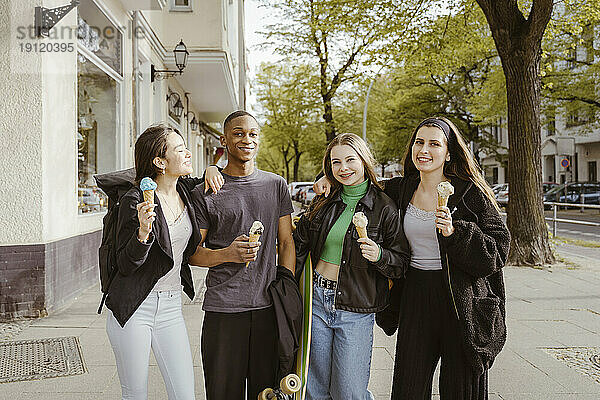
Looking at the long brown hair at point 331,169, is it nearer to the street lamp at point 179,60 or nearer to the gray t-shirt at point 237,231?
the gray t-shirt at point 237,231

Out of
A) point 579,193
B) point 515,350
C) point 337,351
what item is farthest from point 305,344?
point 579,193

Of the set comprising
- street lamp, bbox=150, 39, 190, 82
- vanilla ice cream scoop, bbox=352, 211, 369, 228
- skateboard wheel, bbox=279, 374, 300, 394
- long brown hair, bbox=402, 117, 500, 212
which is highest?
street lamp, bbox=150, 39, 190, 82

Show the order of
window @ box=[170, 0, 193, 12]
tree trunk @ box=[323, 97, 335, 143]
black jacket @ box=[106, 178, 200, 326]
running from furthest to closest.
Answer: tree trunk @ box=[323, 97, 335, 143] → window @ box=[170, 0, 193, 12] → black jacket @ box=[106, 178, 200, 326]

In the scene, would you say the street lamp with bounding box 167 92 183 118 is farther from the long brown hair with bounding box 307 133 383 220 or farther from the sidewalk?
the long brown hair with bounding box 307 133 383 220

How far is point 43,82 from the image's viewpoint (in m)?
6.89

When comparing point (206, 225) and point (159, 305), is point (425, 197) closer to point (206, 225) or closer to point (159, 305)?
point (206, 225)

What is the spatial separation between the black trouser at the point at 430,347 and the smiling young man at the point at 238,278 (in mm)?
749

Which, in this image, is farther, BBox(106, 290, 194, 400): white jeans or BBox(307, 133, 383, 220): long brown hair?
BBox(307, 133, 383, 220): long brown hair

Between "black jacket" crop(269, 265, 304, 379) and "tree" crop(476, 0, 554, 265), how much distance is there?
348 inches

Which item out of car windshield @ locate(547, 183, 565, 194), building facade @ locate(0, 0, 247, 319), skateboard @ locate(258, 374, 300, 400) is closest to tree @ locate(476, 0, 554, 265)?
building facade @ locate(0, 0, 247, 319)

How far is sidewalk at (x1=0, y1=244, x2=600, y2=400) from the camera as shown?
4.71 meters

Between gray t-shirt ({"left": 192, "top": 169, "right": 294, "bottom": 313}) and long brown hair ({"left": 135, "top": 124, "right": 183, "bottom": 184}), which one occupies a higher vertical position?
long brown hair ({"left": 135, "top": 124, "right": 183, "bottom": 184})

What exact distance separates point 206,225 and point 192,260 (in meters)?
0.21

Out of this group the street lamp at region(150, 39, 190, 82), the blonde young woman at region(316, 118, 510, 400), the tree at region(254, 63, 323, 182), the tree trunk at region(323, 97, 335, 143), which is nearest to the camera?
the blonde young woman at region(316, 118, 510, 400)
